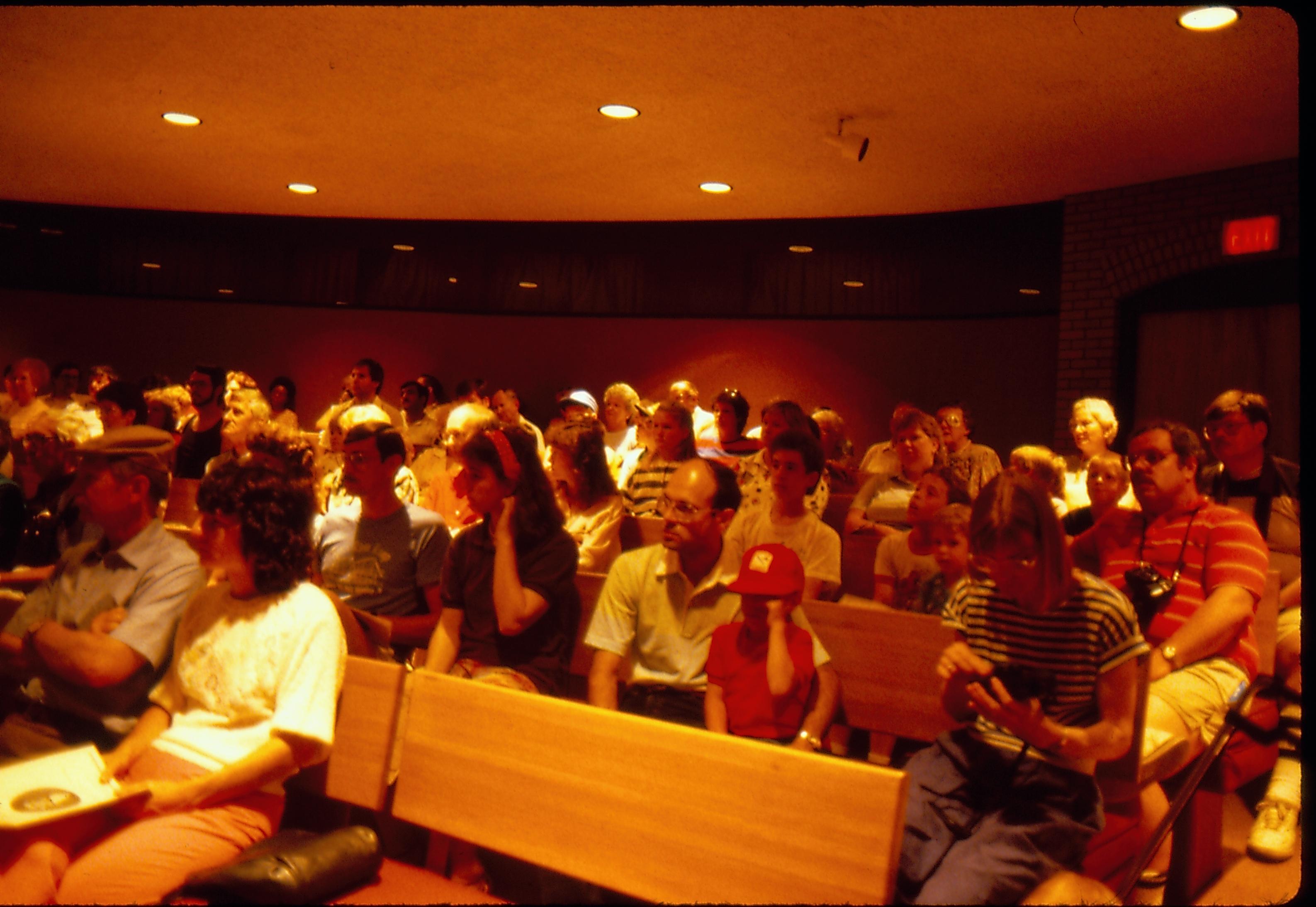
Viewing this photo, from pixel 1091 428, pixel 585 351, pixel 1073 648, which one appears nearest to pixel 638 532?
pixel 1073 648

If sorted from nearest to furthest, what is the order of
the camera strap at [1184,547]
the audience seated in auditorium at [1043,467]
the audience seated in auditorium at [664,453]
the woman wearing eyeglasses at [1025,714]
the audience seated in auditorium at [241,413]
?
the woman wearing eyeglasses at [1025,714]
the camera strap at [1184,547]
the audience seated in auditorium at [1043,467]
the audience seated in auditorium at [241,413]
the audience seated in auditorium at [664,453]

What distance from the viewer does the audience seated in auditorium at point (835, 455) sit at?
6664 millimetres

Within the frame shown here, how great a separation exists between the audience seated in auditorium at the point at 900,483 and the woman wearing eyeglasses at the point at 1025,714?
243 cm

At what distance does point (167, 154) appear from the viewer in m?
7.56

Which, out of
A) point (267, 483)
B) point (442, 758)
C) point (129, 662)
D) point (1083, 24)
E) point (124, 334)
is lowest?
point (442, 758)

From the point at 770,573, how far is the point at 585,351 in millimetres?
7762

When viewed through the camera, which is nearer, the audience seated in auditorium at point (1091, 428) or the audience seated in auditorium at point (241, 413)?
the audience seated in auditorium at point (241, 413)

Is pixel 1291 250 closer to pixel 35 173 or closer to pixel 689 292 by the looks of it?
pixel 689 292

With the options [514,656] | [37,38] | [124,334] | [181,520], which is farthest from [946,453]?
[124,334]

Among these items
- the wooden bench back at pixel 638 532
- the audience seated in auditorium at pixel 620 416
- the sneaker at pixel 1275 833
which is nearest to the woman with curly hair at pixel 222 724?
the wooden bench back at pixel 638 532

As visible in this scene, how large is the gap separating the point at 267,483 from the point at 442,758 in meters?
0.76

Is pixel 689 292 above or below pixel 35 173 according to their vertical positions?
below

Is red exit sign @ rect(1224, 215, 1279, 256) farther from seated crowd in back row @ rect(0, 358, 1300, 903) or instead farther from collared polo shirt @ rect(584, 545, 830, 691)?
collared polo shirt @ rect(584, 545, 830, 691)

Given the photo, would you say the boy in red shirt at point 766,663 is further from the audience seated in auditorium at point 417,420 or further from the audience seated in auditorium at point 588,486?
the audience seated in auditorium at point 417,420
